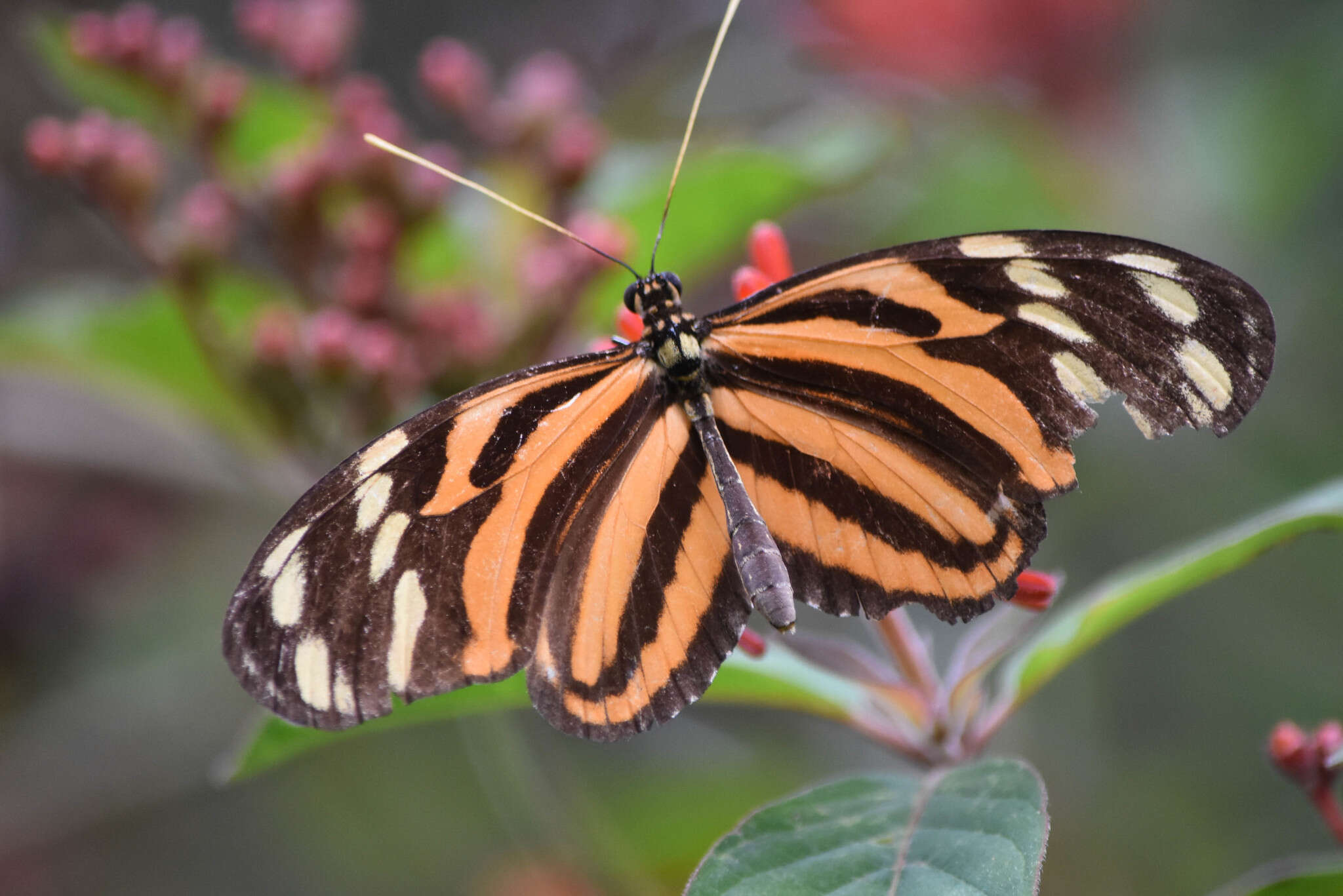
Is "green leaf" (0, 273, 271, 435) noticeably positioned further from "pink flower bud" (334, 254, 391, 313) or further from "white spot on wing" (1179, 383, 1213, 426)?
"white spot on wing" (1179, 383, 1213, 426)

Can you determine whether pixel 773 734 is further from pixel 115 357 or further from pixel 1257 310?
pixel 1257 310

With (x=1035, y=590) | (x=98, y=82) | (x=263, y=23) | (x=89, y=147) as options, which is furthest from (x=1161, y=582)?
(x=98, y=82)

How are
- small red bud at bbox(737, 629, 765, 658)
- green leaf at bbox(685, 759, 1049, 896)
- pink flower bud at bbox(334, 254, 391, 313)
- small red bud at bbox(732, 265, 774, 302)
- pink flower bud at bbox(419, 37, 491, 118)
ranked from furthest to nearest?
pink flower bud at bbox(419, 37, 491, 118), pink flower bud at bbox(334, 254, 391, 313), small red bud at bbox(732, 265, 774, 302), small red bud at bbox(737, 629, 765, 658), green leaf at bbox(685, 759, 1049, 896)

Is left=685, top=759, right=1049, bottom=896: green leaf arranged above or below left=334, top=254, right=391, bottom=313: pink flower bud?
below

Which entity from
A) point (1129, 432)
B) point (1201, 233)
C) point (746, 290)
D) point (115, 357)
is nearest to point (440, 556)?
point (746, 290)

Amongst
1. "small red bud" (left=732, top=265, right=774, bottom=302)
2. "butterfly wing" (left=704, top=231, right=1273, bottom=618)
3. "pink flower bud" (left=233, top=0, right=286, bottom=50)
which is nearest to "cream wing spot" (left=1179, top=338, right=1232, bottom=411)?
"butterfly wing" (left=704, top=231, right=1273, bottom=618)

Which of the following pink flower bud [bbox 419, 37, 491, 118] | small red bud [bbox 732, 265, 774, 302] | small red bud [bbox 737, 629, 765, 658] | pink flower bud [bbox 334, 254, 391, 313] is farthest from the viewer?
pink flower bud [bbox 419, 37, 491, 118]

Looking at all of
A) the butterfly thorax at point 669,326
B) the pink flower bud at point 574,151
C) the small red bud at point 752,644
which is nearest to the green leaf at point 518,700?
the small red bud at point 752,644

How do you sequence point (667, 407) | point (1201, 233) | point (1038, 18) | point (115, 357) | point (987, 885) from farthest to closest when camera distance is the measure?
point (1038, 18) < point (1201, 233) < point (115, 357) < point (667, 407) < point (987, 885)
